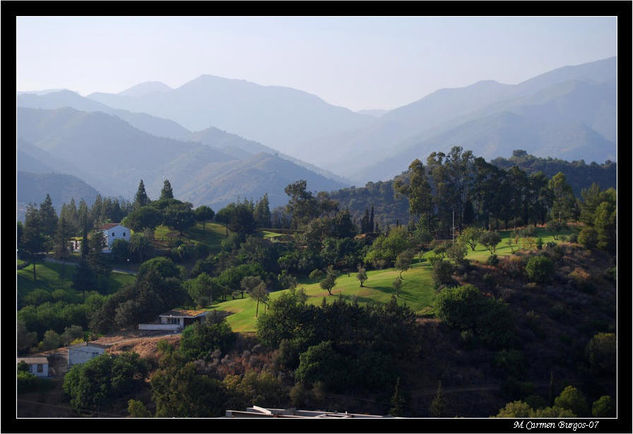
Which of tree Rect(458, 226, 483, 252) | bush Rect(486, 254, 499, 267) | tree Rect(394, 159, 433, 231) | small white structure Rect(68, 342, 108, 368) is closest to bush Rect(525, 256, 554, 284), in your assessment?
bush Rect(486, 254, 499, 267)

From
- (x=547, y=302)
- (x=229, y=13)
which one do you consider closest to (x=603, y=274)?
(x=547, y=302)

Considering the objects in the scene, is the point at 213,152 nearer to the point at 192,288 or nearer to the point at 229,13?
the point at 192,288

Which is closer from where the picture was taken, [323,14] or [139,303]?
[323,14]

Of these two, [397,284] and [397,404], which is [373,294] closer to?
[397,284]

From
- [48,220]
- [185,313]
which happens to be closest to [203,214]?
[48,220]

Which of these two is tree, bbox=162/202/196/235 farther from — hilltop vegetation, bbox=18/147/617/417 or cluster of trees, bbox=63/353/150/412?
cluster of trees, bbox=63/353/150/412

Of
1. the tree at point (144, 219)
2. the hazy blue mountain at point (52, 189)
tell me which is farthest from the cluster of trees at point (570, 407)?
the hazy blue mountain at point (52, 189)
